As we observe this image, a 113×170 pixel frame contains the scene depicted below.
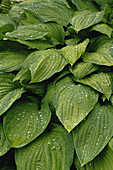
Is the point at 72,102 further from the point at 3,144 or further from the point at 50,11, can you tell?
the point at 50,11

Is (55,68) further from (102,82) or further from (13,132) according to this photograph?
(13,132)

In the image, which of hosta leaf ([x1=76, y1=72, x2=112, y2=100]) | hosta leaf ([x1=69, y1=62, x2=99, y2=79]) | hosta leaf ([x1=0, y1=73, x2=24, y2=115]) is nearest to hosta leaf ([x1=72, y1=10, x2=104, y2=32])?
hosta leaf ([x1=69, y1=62, x2=99, y2=79])

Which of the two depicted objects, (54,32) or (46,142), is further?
(54,32)

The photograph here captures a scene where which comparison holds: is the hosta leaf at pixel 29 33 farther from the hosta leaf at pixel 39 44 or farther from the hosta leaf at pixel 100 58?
the hosta leaf at pixel 100 58

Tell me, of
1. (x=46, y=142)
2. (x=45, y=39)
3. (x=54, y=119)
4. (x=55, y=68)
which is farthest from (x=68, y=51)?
(x=46, y=142)

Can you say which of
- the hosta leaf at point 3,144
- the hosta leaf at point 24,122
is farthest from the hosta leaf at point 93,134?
the hosta leaf at point 3,144

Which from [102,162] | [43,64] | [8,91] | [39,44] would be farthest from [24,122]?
[39,44]
